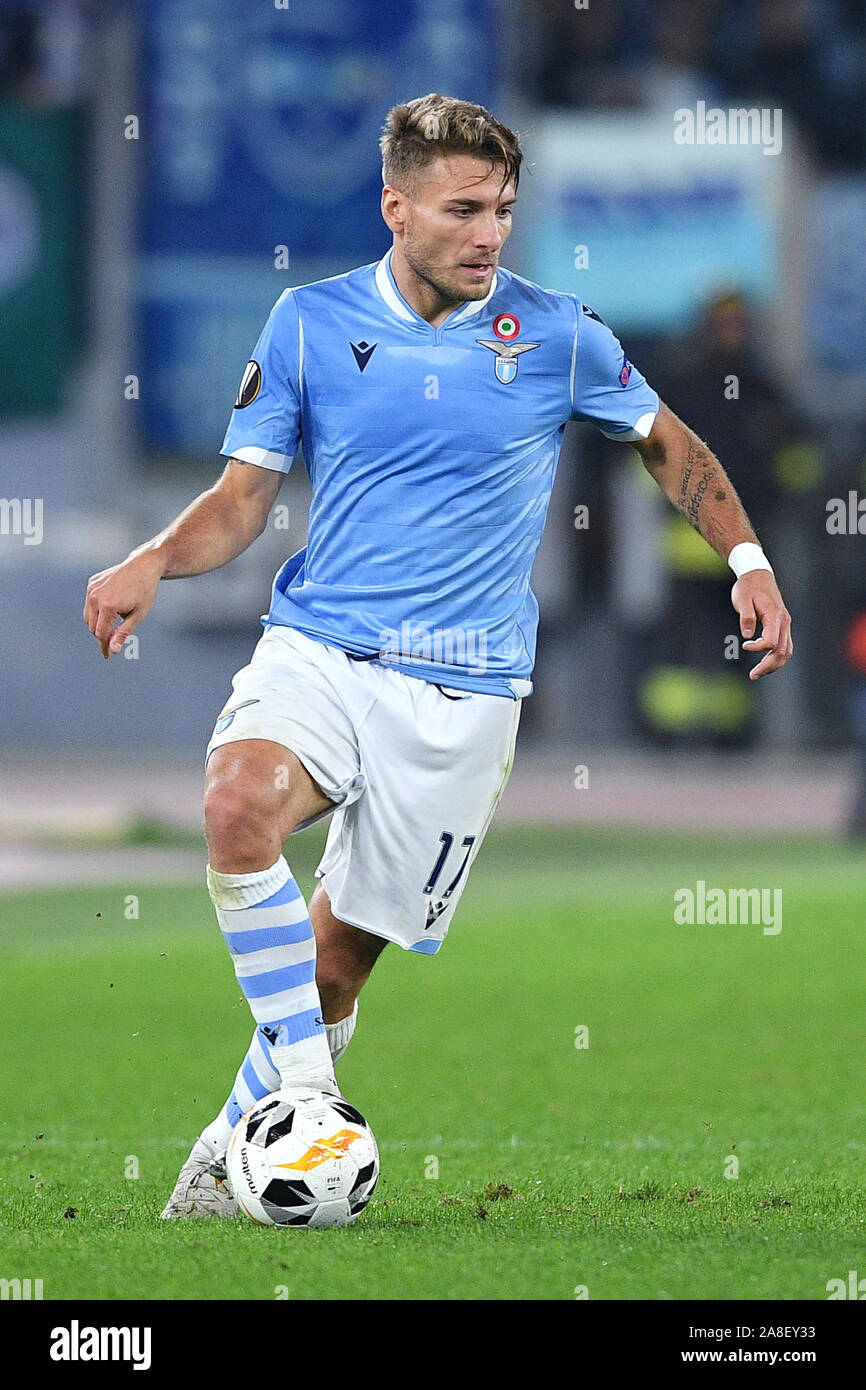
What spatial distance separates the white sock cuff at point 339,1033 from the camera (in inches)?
203

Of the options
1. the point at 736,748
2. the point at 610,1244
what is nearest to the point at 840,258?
the point at 736,748

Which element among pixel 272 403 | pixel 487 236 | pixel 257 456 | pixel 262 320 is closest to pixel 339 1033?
pixel 257 456

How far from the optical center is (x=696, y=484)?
5.14 m

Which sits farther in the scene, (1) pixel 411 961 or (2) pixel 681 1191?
(1) pixel 411 961

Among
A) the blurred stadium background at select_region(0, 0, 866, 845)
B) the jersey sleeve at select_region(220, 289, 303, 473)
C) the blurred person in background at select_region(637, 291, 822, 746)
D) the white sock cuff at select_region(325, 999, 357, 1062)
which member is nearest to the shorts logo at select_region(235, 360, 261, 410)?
the jersey sleeve at select_region(220, 289, 303, 473)

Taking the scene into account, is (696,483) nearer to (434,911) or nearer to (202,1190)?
(434,911)

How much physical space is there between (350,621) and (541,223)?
14.4 m

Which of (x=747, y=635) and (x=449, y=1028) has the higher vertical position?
(x=747, y=635)

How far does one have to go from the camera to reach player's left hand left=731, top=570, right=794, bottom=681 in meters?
4.78

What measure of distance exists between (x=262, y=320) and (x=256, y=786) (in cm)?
1376

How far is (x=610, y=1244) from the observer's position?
442cm

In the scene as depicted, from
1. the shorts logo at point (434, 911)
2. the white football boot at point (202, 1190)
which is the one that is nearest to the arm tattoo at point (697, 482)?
the shorts logo at point (434, 911)

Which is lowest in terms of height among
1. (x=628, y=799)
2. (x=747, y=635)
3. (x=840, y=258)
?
(x=628, y=799)
